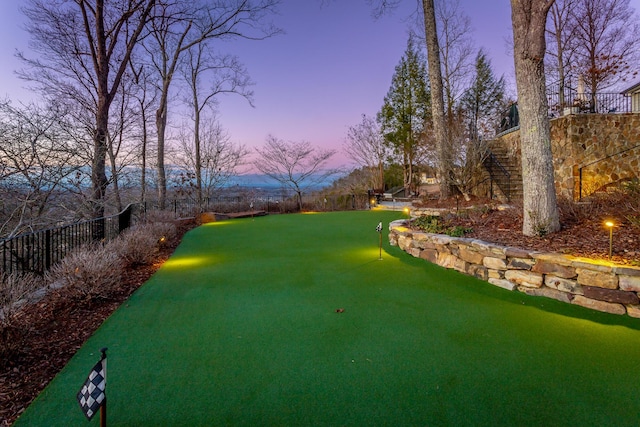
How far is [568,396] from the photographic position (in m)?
1.88

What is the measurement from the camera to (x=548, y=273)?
11.2 ft

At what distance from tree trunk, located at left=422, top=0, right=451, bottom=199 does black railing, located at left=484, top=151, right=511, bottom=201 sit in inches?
66.6

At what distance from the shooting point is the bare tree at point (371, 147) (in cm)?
1892

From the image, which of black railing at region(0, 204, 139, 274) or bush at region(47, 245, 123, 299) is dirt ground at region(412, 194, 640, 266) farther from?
black railing at region(0, 204, 139, 274)

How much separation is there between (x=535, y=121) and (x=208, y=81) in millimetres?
15116

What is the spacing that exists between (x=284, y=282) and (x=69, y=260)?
8.59 ft

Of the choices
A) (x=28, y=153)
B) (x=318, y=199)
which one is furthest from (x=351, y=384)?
(x=318, y=199)

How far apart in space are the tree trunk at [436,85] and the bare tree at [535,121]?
4.98 meters

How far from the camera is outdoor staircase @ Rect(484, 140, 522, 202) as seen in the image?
9.91 meters

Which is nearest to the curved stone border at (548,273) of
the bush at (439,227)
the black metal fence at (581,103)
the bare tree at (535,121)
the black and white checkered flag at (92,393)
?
the bush at (439,227)

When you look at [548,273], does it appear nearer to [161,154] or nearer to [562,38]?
[161,154]

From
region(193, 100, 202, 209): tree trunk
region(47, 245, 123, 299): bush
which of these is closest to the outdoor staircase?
region(47, 245, 123, 299): bush

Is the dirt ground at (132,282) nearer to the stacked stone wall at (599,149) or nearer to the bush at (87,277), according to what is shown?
the bush at (87,277)

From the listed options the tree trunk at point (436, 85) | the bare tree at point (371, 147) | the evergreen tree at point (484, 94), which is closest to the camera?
the tree trunk at point (436, 85)
